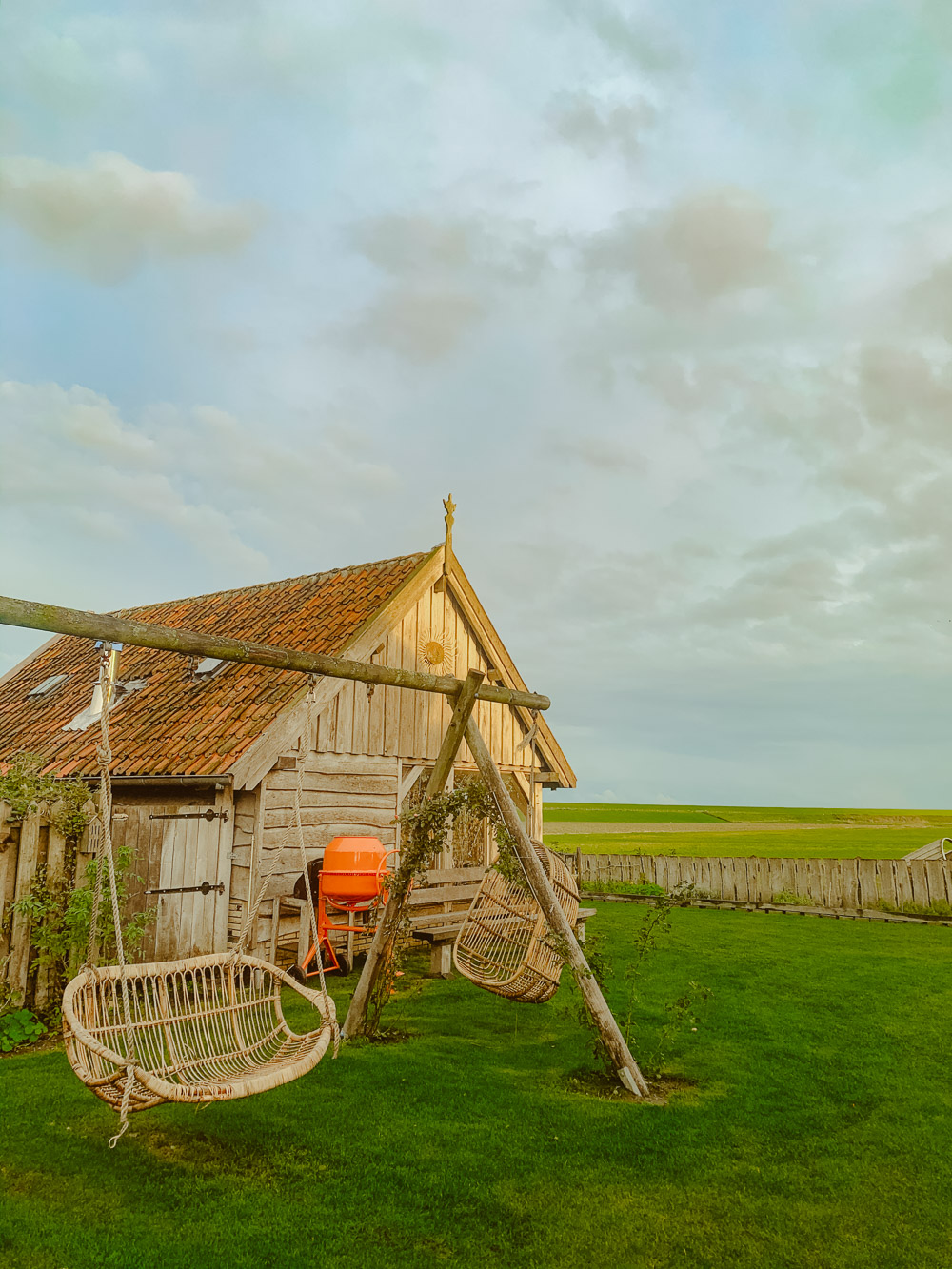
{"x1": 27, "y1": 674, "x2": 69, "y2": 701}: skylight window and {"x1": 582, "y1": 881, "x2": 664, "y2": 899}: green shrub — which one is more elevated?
{"x1": 27, "y1": 674, "x2": 69, "y2": 701}: skylight window

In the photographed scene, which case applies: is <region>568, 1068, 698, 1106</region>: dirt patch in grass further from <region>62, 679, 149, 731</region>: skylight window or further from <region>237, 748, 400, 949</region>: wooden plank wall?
<region>62, 679, 149, 731</region>: skylight window

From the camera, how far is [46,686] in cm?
1579

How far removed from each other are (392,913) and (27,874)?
3.70 meters

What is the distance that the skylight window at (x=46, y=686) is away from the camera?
Answer: 15.6 meters

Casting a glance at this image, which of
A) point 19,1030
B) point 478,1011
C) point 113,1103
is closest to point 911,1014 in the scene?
point 478,1011

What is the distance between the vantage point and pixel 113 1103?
187 inches

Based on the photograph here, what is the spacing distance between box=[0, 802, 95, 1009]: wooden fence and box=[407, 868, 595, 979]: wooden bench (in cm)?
416

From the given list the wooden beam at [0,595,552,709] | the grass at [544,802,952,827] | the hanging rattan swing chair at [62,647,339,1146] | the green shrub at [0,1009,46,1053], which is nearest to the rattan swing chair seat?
the hanging rattan swing chair at [62,647,339,1146]

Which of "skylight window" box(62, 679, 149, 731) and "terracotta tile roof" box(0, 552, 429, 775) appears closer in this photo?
"terracotta tile roof" box(0, 552, 429, 775)

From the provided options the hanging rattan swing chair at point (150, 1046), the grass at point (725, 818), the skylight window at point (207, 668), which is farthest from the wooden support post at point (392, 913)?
the grass at point (725, 818)

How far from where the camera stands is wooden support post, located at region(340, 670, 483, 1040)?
790 cm

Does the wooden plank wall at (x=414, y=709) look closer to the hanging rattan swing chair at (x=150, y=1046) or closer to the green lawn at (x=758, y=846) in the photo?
the hanging rattan swing chair at (x=150, y=1046)

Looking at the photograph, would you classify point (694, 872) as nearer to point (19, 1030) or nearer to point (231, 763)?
point (231, 763)

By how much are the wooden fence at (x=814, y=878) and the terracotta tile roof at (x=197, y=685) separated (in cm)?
965
